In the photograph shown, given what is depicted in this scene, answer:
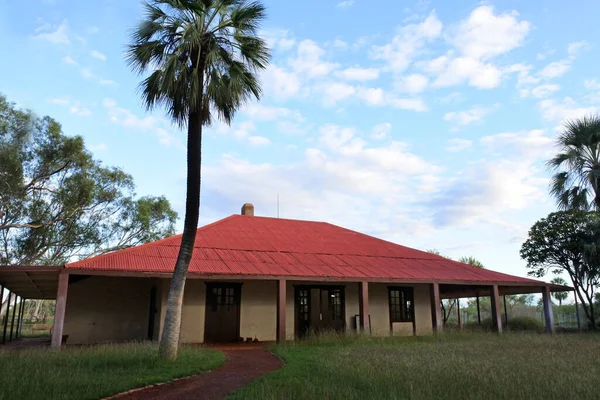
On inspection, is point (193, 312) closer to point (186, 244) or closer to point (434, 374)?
point (186, 244)

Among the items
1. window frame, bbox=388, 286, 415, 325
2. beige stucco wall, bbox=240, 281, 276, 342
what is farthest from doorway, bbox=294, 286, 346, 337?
window frame, bbox=388, 286, 415, 325

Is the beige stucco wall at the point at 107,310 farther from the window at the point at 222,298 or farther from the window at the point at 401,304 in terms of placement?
the window at the point at 401,304

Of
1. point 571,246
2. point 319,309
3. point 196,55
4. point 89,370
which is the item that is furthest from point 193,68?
point 571,246

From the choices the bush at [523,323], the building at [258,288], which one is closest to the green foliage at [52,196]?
the building at [258,288]

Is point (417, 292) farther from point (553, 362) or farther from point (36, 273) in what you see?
point (36, 273)

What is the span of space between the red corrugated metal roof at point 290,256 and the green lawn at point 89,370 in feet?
10.4

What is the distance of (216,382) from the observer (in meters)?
8.56

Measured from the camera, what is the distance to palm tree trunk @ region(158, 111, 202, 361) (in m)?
10.5

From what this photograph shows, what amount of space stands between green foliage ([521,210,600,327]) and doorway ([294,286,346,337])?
472 inches

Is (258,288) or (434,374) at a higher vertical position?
(258,288)

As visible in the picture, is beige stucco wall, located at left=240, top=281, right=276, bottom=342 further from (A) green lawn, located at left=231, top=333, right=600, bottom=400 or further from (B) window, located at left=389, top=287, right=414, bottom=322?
(B) window, located at left=389, top=287, right=414, bottom=322

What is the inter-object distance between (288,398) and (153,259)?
1015 centimetres

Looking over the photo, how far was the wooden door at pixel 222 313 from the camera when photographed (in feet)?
55.8

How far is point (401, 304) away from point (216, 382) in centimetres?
1333
